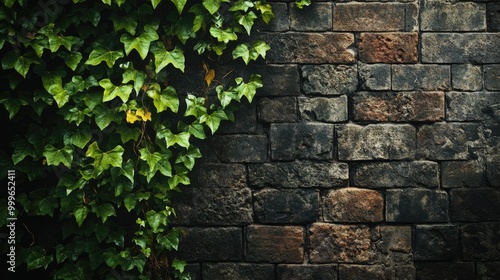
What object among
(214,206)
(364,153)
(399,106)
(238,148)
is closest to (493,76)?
(399,106)

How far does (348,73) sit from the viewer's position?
9.99ft

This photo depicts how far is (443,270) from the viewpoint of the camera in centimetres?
306

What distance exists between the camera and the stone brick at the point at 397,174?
3053 mm

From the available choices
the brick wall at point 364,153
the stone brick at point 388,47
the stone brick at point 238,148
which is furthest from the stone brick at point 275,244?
the stone brick at point 388,47

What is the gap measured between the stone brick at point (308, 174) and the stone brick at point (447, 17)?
0.98m

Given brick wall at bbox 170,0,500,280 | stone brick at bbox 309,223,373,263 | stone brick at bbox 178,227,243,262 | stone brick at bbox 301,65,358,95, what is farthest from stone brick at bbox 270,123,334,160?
stone brick at bbox 178,227,243,262

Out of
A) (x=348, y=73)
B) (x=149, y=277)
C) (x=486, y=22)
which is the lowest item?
(x=149, y=277)

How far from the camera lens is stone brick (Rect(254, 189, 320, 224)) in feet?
10.0

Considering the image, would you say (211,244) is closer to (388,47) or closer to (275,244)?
(275,244)

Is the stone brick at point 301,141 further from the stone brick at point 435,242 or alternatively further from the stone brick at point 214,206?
the stone brick at point 435,242

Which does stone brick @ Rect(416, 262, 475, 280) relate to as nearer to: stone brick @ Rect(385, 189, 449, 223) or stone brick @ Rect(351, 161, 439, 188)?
stone brick @ Rect(385, 189, 449, 223)

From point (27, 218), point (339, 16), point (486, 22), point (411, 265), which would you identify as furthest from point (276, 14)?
point (27, 218)

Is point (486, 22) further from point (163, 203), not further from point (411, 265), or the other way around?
point (163, 203)

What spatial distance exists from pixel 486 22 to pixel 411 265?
1.50 m
